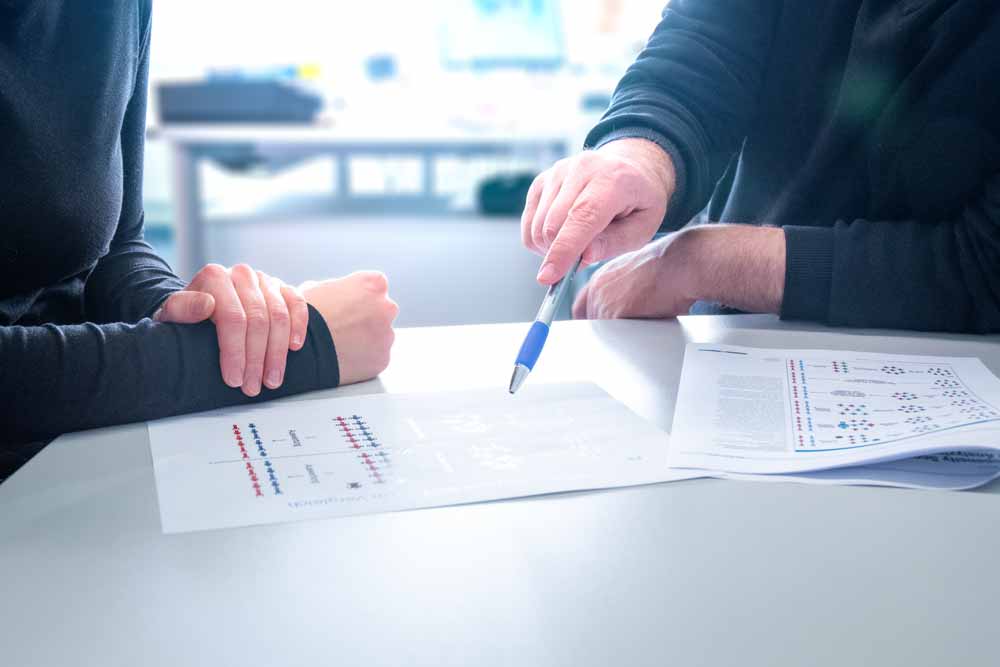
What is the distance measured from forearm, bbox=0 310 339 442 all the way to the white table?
55mm

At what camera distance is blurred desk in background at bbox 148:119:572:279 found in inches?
106

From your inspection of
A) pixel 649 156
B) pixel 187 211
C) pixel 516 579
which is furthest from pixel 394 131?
pixel 516 579

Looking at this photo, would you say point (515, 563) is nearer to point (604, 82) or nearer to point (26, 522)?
point (26, 522)

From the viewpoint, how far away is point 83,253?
2.84 feet

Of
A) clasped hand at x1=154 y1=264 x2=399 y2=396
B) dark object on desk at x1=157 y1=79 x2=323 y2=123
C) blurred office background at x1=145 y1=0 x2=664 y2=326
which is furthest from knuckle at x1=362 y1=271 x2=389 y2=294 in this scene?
dark object on desk at x1=157 y1=79 x2=323 y2=123

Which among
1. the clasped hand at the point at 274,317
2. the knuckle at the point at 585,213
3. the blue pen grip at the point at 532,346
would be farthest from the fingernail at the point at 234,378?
the knuckle at the point at 585,213

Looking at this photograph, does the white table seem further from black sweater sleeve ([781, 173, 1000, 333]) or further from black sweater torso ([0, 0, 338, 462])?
black sweater sleeve ([781, 173, 1000, 333])

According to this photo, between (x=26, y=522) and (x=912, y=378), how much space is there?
63 cm

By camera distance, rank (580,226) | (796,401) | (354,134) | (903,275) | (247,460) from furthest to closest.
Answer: (354,134) < (903,275) < (580,226) < (796,401) < (247,460)

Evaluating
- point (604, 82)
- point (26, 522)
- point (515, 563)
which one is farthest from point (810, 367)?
point (604, 82)

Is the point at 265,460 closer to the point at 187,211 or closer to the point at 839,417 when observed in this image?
the point at 839,417

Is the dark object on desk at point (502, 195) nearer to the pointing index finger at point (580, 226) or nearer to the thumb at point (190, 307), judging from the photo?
the pointing index finger at point (580, 226)

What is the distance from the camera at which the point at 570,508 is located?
53 cm

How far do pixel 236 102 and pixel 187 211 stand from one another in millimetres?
356
